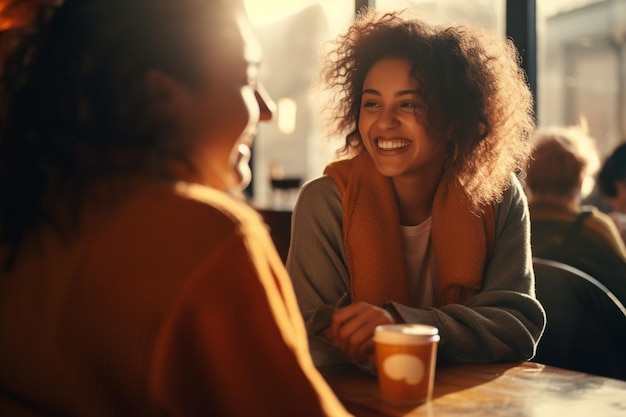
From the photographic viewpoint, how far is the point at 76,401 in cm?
70

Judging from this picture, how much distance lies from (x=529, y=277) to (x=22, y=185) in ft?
4.06

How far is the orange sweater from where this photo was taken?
25.7 inches

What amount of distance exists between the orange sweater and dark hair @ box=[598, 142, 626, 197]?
123 inches

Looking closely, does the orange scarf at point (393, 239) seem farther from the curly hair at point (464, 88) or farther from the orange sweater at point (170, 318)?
the orange sweater at point (170, 318)

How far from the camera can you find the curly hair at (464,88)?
1.84m

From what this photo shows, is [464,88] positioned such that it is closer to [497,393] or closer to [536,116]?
[497,393]

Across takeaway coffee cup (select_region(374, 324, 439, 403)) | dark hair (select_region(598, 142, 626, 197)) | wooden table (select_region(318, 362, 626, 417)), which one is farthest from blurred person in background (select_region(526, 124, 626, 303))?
takeaway coffee cup (select_region(374, 324, 439, 403))

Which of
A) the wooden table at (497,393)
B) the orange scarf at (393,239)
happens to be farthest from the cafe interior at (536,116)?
the orange scarf at (393,239)

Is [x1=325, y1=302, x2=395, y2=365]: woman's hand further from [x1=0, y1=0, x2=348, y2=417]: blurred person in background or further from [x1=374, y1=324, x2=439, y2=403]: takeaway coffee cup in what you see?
[x1=0, y1=0, x2=348, y2=417]: blurred person in background

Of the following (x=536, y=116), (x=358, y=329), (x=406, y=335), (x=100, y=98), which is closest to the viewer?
(x=100, y=98)

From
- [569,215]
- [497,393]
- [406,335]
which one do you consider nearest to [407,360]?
[406,335]

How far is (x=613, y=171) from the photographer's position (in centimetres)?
351

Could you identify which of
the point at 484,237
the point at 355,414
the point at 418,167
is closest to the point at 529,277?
the point at 484,237

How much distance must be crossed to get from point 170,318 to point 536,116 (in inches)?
101
